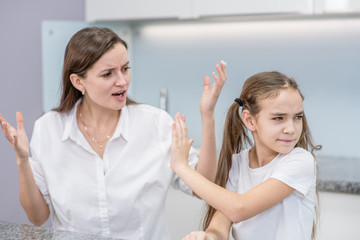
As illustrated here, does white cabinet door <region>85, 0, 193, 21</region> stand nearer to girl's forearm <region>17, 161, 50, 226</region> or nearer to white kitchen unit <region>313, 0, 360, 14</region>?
white kitchen unit <region>313, 0, 360, 14</region>

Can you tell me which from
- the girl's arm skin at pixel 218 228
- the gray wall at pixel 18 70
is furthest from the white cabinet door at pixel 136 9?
the girl's arm skin at pixel 218 228

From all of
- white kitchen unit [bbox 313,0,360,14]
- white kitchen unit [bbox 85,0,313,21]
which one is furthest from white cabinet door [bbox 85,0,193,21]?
white kitchen unit [bbox 313,0,360,14]

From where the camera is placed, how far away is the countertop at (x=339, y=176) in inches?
82.3

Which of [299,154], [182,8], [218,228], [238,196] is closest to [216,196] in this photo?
[238,196]

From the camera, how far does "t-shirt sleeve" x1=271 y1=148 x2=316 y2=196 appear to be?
1274 mm

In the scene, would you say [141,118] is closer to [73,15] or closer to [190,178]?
[190,178]

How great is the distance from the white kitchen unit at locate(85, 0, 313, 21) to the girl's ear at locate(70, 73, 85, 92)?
1.09 meters

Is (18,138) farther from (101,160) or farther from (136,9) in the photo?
(136,9)

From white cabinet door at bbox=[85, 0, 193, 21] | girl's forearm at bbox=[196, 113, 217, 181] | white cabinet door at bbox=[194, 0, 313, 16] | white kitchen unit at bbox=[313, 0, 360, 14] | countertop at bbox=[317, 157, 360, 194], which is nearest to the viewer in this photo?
girl's forearm at bbox=[196, 113, 217, 181]

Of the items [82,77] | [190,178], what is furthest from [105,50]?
[190,178]

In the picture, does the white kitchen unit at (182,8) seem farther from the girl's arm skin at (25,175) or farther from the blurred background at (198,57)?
the girl's arm skin at (25,175)

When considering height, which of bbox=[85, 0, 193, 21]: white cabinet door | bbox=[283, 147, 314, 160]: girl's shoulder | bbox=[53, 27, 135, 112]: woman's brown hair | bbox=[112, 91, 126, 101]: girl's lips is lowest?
bbox=[283, 147, 314, 160]: girl's shoulder

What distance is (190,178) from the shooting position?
128 cm

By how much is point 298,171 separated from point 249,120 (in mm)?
228
